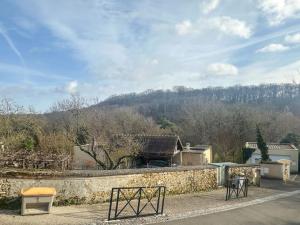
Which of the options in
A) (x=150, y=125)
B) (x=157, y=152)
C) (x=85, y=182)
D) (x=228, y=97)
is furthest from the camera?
(x=228, y=97)

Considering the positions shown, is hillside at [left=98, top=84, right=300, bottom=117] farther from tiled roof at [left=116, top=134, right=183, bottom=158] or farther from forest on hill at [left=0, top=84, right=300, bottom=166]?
tiled roof at [left=116, top=134, right=183, bottom=158]

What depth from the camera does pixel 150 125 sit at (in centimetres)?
5078

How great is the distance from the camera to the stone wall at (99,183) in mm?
13867

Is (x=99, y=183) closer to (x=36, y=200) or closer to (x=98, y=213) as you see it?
(x=98, y=213)

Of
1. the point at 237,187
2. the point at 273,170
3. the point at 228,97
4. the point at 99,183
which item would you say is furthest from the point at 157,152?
the point at 228,97

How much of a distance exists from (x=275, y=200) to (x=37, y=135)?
1820cm

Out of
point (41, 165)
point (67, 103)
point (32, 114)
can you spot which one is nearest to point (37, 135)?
point (32, 114)

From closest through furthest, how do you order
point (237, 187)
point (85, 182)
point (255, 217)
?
point (255, 217) < point (85, 182) < point (237, 187)

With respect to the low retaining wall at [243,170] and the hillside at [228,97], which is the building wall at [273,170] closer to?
the low retaining wall at [243,170]

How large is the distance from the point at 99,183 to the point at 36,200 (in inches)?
133

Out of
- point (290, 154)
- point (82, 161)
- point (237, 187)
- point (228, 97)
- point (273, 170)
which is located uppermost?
point (228, 97)

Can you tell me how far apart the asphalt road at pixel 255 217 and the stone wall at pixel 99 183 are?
151 inches

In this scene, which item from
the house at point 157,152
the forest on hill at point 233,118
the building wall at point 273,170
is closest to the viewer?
the house at point 157,152

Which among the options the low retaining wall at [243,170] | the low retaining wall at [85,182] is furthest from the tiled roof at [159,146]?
the low retaining wall at [85,182]
